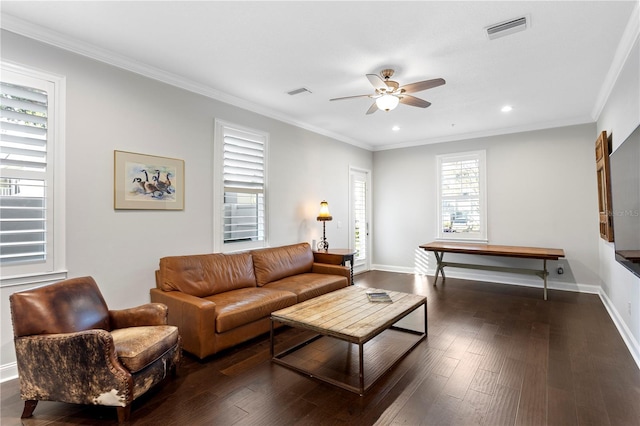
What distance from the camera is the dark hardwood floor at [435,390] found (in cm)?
201

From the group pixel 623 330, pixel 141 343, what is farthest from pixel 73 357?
pixel 623 330

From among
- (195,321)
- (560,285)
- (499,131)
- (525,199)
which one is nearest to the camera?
(195,321)

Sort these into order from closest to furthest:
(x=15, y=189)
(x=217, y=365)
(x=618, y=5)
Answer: (x=618, y=5) < (x=15, y=189) < (x=217, y=365)

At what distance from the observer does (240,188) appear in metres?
4.29

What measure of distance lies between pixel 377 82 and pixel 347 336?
2.26 metres

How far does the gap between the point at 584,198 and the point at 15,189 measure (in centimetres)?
714

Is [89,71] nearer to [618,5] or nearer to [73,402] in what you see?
[73,402]

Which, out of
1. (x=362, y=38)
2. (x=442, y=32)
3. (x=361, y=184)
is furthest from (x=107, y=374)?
(x=361, y=184)

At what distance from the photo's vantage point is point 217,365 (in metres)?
2.72

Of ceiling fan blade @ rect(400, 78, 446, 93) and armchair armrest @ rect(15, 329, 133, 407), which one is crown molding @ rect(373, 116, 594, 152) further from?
armchair armrest @ rect(15, 329, 133, 407)

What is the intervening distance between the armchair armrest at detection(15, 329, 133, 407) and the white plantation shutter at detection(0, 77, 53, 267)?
883mm

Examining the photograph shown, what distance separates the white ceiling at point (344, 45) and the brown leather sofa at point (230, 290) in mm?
2052

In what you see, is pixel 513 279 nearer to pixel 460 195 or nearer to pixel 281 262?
pixel 460 195

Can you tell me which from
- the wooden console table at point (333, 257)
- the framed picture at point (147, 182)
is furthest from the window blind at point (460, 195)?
the framed picture at point (147, 182)
